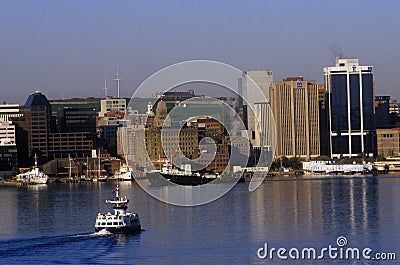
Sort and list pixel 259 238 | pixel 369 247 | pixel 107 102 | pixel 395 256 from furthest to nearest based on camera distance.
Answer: pixel 107 102 → pixel 259 238 → pixel 369 247 → pixel 395 256

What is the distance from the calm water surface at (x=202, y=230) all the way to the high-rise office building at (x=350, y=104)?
118 feet

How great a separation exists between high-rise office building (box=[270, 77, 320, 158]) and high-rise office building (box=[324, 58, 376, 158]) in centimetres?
214

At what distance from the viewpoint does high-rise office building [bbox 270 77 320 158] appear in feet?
205

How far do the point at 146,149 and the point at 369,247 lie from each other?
2935 centimetres

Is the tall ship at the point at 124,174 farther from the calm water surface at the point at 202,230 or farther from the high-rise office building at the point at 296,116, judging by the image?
the calm water surface at the point at 202,230

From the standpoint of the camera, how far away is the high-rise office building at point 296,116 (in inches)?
2462

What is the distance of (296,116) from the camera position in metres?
63.6

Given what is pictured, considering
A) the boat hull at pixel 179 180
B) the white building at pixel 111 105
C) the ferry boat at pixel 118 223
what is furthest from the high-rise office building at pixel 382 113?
the ferry boat at pixel 118 223

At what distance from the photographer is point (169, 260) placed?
16031 millimetres

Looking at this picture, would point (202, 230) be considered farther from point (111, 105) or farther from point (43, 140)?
point (111, 105)

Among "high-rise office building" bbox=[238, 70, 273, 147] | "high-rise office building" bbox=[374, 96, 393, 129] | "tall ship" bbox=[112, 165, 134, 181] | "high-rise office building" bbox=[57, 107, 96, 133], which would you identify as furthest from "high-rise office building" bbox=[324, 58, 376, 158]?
"tall ship" bbox=[112, 165, 134, 181]

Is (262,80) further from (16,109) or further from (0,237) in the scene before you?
(0,237)

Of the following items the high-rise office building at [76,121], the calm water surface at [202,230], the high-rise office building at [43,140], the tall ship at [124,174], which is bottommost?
the calm water surface at [202,230]

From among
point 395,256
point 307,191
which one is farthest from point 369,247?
point 307,191
